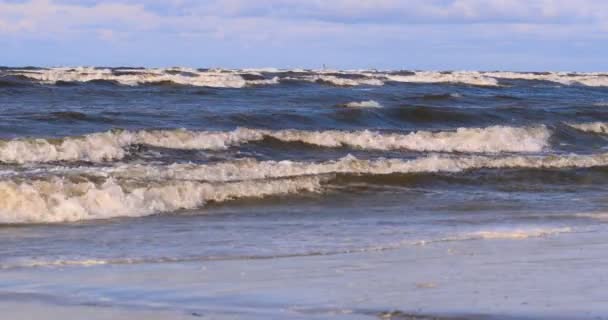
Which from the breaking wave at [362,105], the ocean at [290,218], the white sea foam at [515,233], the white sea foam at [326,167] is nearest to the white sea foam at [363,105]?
the breaking wave at [362,105]

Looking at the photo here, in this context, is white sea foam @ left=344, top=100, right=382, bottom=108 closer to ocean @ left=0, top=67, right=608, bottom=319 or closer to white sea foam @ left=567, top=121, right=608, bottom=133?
ocean @ left=0, top=67, right=608, bottom=319

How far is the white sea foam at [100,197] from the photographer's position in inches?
436

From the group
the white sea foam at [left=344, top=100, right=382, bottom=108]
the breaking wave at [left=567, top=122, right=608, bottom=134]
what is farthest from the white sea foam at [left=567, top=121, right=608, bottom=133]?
the white sea foam at [left=344, top=100, right=382, bottom=108]

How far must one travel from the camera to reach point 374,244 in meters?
9.02

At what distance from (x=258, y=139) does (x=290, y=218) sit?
27.6 feet

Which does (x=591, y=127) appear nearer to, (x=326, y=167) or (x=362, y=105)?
(x=362, y=105)

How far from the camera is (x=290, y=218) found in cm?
1120

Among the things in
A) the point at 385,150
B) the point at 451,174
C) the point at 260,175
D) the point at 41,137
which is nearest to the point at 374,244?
the point at 260,175

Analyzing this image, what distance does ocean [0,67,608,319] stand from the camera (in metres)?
6.17

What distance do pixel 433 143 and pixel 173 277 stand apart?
47.2 ft

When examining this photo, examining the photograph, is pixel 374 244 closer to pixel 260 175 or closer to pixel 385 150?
pixel 260 175

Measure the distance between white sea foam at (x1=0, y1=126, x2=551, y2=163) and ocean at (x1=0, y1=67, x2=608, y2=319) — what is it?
41 mm

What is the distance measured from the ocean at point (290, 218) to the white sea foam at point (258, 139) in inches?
1.6

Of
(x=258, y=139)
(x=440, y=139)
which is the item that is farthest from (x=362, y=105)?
(x=258, y=139)
